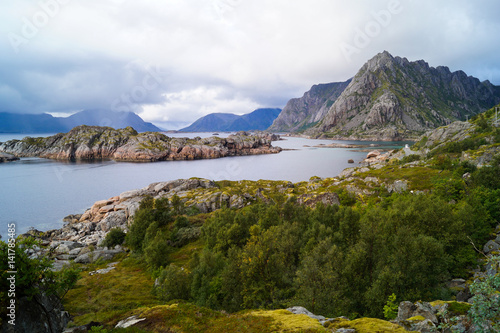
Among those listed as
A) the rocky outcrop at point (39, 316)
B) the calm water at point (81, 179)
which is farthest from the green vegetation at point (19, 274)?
the calm water at point (81, 179)

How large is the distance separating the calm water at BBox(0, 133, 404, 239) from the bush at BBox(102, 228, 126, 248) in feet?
102

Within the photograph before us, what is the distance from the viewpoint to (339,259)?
25078 mm

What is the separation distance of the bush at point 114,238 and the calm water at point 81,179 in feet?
102

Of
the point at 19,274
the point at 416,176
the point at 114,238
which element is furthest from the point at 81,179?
the point at 416,176

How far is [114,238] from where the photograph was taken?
188ft

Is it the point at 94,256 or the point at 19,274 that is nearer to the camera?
the point at 19,274

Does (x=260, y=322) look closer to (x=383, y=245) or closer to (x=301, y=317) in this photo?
(x=301, y=317)

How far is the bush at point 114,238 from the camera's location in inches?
2221

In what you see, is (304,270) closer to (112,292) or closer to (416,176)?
(112,292)

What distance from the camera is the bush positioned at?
56.4 metres

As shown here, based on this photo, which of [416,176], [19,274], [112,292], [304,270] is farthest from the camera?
[416,176]

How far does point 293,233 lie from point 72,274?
93.5ft

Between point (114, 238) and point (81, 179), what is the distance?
97252 millimetres

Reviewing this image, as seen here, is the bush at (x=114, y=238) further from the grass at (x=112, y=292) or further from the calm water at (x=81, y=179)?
the calm water at (x=81, y=179)
